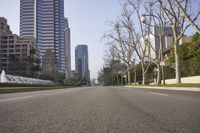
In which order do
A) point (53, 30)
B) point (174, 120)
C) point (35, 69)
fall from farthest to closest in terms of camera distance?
point (53, 30)
point (35, 69)
point (174, 120)

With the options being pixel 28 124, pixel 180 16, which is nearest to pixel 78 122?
pixel 28 124

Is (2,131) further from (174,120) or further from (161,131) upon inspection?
(174,120)

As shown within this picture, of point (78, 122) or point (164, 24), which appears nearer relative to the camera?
point (78, 122)

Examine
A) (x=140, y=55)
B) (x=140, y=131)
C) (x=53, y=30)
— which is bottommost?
(x=140, y=131)

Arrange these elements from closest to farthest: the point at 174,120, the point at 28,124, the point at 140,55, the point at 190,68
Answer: the point at 28,124 → the point at 174,120 → the point at 190,68 → the point at 140,55

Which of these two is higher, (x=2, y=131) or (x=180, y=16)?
(x=180, y=16)

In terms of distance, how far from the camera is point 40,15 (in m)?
199

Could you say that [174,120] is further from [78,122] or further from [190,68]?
[190,68]

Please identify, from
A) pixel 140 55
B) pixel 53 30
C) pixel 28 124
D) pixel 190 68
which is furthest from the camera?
pixel 53 30

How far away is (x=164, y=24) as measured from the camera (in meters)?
39.8

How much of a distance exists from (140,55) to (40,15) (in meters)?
153

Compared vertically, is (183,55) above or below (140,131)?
above

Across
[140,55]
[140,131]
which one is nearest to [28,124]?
[140,131]

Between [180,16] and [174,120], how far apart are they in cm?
2906
